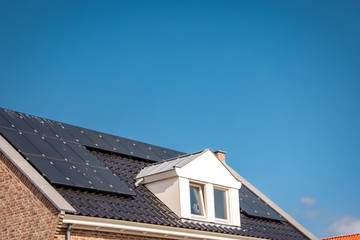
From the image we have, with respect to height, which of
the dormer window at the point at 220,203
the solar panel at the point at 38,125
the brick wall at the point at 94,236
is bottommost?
the brick wall at the point at 94,236

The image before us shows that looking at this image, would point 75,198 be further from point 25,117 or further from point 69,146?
point 25,117

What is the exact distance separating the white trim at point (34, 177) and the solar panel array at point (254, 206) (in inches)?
343

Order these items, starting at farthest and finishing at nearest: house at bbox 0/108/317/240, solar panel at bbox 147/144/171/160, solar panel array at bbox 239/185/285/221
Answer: solar panel at bbox 147/144/171/160 < solar panel array at bbox 239/185/285/221 < house at bbox 0/108/317/240

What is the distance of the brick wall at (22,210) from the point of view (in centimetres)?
1154

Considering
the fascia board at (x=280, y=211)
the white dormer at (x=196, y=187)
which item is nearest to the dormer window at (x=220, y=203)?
the white dormer at (x=196, y=187)

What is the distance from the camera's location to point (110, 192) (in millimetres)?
13961

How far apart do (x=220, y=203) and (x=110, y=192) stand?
4.77 m

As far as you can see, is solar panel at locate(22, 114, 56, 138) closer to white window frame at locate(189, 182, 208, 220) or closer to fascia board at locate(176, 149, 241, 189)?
fascia board at locate(176, 149, 241, 189)

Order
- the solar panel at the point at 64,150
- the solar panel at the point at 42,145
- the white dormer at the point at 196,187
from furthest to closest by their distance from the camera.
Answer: the white dormer at the point at 196,187 < the solar panel at the point at 64,150 < the solar panel at the point at 42,145

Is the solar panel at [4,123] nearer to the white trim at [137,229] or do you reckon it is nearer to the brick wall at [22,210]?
the brick wall at [22,210]

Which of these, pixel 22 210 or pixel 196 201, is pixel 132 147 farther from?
pixel 22 210

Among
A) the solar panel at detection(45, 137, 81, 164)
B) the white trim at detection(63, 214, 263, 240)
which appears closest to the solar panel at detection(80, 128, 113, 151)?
the solar panel at detection(45, 137, 81, 164)

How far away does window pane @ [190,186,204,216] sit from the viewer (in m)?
16.1

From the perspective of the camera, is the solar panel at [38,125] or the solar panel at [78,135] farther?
the solar panel at [78,135]
